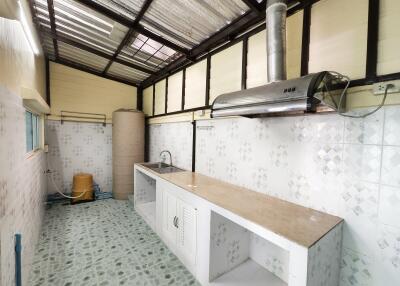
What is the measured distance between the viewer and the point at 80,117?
3715mm

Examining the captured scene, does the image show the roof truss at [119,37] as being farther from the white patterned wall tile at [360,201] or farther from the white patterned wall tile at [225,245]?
the white patterned wall tile at [225,245]

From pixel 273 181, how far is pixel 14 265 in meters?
1.87

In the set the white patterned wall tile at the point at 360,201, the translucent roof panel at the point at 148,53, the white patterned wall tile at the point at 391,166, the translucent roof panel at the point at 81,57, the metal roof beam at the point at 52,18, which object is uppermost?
the metal roof beam at the point at 52,18

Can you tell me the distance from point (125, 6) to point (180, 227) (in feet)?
7.35

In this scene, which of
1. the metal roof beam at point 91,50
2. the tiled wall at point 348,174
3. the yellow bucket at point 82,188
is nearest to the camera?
the tiled wall at point 348,174

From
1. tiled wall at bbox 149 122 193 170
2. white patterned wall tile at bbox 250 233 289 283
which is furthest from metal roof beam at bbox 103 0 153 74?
white patterned wall tile at bbox 250 233 289 283

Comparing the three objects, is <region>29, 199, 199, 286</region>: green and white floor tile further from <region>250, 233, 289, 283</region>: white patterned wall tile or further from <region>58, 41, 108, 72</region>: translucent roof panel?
<region>58, 41, 108, 72</region>: translucent roof panel

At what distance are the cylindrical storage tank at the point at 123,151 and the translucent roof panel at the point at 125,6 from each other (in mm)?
1905

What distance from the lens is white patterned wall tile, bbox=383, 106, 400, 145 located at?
1.03m

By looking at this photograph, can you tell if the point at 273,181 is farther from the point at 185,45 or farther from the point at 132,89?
the point at 132,89

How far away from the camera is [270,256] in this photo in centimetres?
168

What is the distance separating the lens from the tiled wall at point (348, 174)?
1.06 metres

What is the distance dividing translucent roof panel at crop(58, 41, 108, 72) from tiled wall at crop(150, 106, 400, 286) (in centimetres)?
298

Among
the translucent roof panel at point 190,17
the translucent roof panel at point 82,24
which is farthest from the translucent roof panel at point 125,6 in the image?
the translucent roof panel at point 82,24
